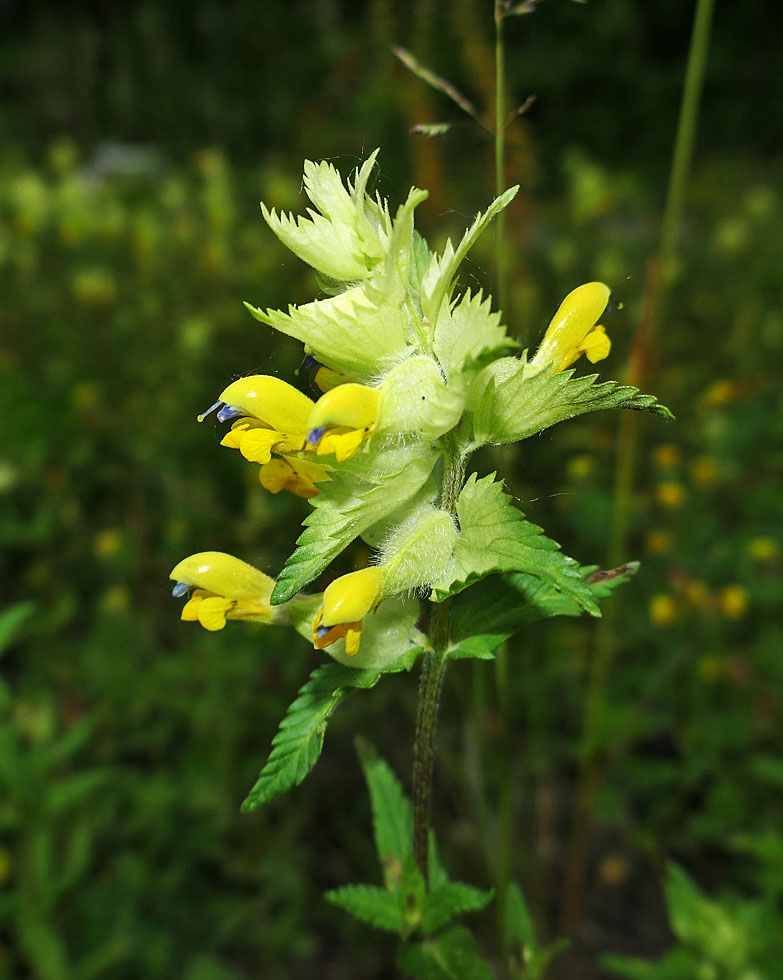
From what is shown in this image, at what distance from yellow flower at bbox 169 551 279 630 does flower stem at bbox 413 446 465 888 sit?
17 centimetres

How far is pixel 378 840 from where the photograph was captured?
89cm

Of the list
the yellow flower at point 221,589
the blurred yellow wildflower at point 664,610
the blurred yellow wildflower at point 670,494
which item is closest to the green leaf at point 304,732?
the yellow flower at point 221,589

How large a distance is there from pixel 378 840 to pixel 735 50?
11.3m

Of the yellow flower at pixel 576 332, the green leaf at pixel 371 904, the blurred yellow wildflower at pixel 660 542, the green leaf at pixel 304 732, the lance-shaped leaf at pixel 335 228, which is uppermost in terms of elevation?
the blurred yellow wildflower at pixel 660 542

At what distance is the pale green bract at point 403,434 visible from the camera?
0.61 meters

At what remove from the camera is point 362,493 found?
670 millimetres

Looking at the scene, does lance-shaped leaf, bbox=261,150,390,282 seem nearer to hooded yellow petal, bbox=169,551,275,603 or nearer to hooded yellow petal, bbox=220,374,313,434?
hooded yellow petal, bbox=220,374,313,434

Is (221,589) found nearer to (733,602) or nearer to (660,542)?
(733,602)

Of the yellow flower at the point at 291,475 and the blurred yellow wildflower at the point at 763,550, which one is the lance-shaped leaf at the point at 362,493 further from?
the blurred yellow wildflower at the point at 763,550

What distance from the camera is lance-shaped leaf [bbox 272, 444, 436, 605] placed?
0.63 metres

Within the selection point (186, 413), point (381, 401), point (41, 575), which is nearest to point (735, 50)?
point (186, 413)

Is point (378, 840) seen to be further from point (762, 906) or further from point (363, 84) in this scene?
point (363, 84)

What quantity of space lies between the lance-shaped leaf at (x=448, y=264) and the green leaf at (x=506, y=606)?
9.8 inches

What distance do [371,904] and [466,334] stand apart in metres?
0.63
